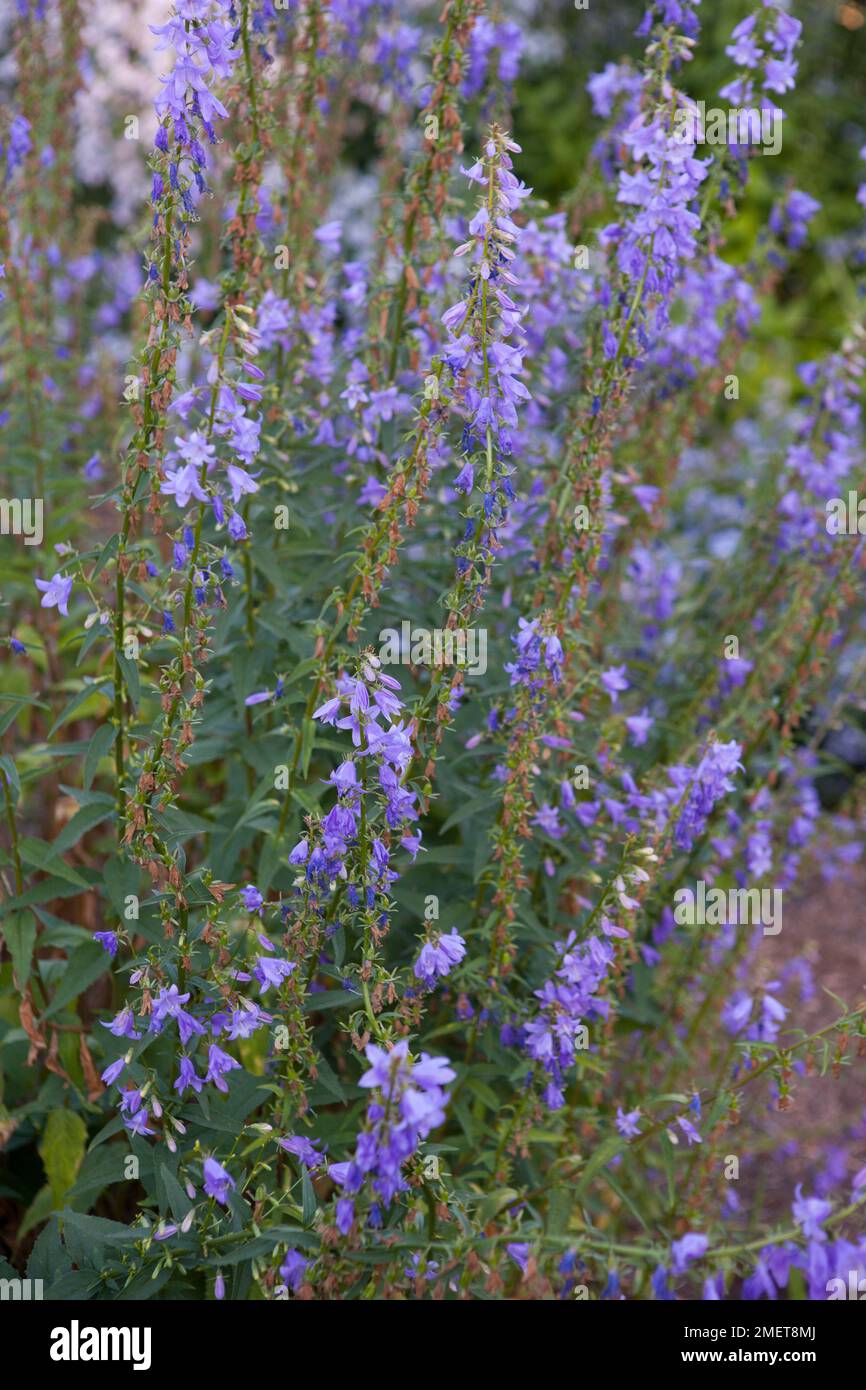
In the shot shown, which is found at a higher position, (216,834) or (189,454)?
(189,454)

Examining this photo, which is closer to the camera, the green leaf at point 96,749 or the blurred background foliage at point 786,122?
the green leaf at point 96,749

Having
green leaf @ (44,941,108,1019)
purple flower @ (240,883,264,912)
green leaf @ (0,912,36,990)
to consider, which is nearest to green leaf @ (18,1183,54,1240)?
green leaf @ (44,941,108,1019)

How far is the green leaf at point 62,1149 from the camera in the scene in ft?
9.66

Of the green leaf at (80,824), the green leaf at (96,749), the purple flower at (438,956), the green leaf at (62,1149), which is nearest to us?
the purple flower at (438,956)

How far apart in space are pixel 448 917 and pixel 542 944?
0.29 m

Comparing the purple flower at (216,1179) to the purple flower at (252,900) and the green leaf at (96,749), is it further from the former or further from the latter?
the green leaf at (96,749)

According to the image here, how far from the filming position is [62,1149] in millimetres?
2945

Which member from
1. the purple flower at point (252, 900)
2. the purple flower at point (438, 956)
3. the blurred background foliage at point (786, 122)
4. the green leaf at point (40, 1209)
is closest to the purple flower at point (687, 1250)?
the purple flower at point (438, 956)

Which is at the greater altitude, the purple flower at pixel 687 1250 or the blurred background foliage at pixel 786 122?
the blurred background foliage at pixel 786 122

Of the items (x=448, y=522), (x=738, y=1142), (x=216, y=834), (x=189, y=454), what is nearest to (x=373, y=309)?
(x=448, y=522)

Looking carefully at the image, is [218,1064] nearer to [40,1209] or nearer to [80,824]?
[80,824]

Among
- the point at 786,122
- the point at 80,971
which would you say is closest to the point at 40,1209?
the point at 80,971
